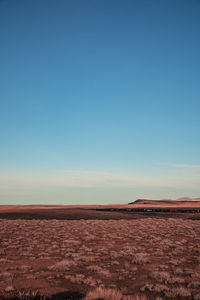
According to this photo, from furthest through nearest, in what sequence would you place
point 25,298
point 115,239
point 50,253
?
point 115,239 → point 50,253 → point 25,298

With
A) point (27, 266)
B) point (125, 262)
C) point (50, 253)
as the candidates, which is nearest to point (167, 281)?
point (125, 262)

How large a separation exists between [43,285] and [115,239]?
517 inches

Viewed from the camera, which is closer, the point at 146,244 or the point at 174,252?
the point at 174,252

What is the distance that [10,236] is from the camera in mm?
22719

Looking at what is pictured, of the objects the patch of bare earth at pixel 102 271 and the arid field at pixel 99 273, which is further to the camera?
the patch of bare earth at pixel 102 271

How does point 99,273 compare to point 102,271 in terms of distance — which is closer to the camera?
point 99,273

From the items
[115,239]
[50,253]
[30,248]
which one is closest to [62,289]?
[50,253]

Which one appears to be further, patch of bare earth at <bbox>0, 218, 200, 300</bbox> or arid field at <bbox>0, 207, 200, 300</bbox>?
patch of bare earth at <bbox>0, 218, 200, 300</bbox>

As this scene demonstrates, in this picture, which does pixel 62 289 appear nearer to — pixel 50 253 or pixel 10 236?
pixel 50 253

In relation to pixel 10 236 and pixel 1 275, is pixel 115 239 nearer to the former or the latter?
pixel 10 236

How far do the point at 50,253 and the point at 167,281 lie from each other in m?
8.57

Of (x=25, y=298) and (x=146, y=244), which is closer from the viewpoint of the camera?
(x=25, y=298)

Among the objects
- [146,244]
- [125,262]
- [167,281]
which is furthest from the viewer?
[146,244]

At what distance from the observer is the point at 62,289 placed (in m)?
8.77
